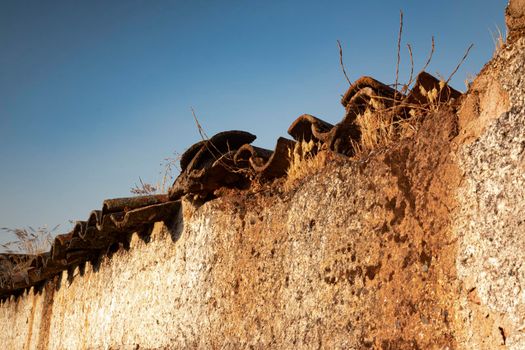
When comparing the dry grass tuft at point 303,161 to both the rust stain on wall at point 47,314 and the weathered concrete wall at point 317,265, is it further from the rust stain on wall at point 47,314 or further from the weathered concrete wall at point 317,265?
the rust stain on wall at point 47,314

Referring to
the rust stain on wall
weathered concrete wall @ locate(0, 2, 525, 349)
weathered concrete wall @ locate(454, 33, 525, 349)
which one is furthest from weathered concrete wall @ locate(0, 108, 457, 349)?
the rust stain on wall

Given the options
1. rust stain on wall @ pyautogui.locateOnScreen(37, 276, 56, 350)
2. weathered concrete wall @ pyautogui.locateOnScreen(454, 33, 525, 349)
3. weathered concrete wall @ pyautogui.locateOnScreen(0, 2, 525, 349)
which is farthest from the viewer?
rust stain on wall @ pyautogui.locateOnScreen(37, 276, 56, 350)

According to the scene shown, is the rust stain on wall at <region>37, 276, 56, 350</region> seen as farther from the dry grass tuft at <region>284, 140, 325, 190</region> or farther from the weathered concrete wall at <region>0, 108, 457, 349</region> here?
the dry grass tuft at <region>284, 140, 325, 190</region>

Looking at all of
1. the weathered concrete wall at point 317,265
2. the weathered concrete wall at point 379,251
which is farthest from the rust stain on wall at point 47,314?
the weathered concrete wall at point 379,251

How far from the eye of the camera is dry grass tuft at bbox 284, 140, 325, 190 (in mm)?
3475

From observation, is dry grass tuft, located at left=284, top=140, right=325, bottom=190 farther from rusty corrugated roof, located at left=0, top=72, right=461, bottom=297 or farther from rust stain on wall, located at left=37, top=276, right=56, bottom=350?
rust stain on wall, located at left=37, top=276, right=56, bottom=350

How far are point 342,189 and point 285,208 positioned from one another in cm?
53

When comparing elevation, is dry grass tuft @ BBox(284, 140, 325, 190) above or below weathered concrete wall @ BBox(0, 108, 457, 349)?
above

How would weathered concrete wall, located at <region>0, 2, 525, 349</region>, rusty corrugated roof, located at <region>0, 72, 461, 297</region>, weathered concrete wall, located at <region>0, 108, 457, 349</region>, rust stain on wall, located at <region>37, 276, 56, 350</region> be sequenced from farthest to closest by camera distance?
rust stain on wall, located at <region>37, 276, 56, 350</region> → rusty corrugated roof, located at <region>0, 72, 461, 297</region> → weathered concrete wall, located at <region>0, 108, 457, 349</region> → weathered concrete wall, located at <region>0, 2, 525, 349</region>

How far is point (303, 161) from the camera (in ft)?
11.8

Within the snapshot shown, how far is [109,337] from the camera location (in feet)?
18.3

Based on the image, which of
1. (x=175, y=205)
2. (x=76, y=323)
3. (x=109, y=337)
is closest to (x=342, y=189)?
(x=175, y=205)

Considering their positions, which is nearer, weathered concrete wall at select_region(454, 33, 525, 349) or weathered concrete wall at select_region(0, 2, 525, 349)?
weathered concrete wall at select_region(454, 33, 525, 349)

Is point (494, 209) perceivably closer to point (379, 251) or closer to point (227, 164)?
point (379, 251)
